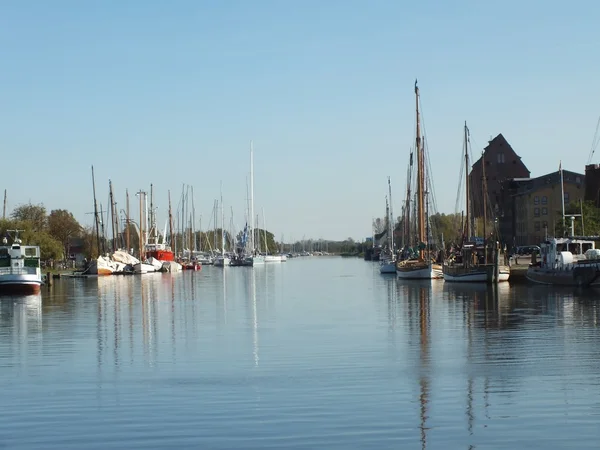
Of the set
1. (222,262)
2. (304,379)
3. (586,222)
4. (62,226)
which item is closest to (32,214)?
(62,226)

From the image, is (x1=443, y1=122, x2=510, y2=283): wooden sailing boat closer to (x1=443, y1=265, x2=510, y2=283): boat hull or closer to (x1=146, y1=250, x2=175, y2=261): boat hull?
(x1=443, y1=265, x2=510, y2=283): boat hull

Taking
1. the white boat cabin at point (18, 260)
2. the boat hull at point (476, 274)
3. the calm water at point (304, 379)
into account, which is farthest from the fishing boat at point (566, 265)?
the white boat cabin at point (18, 260)

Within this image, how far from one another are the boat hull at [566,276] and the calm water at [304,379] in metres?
17.6

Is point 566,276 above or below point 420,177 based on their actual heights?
below

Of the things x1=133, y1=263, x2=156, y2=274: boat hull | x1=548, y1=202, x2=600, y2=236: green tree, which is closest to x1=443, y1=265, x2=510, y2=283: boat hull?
x1=548, y1=202, x2=600, y2=236: green tree

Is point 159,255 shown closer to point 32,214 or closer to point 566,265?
point 32,214

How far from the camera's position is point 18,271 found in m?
73.1

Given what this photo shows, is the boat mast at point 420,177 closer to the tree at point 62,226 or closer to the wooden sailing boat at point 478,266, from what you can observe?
the wooden sailing boat at point 478,266

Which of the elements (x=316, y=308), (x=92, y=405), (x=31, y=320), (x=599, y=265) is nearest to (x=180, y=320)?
(x=31, y=320)

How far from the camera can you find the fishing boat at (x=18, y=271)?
72.1 m

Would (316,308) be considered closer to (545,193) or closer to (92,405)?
(92,405)

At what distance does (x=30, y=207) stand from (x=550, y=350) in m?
125

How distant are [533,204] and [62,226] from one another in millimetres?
73763

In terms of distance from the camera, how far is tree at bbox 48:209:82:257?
147500mm
